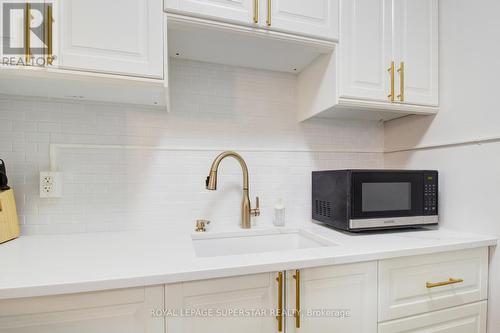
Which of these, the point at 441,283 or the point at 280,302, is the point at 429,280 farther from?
the point at 280,302

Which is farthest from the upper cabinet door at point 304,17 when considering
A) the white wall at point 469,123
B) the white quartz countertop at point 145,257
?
the white quartz countertop at point 145,257

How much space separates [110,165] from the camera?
1.24 m

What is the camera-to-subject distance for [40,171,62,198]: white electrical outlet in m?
1.13

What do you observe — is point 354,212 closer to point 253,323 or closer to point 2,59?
point 253,323

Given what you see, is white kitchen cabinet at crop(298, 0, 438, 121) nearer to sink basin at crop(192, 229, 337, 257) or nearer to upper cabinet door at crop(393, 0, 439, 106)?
upper cabinet door at crop(393, 0, 439, 106)

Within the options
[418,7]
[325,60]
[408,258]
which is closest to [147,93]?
[325,60]

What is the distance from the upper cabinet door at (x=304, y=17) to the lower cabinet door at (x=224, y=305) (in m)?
1.00

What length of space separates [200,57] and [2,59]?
770 millimetres

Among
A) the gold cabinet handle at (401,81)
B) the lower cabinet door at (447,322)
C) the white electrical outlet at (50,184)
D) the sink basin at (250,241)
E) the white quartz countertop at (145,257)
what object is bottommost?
the lower cabinet door at (447,322)

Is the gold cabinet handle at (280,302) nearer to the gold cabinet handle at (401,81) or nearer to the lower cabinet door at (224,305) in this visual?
the lower cabinet door at (224,305)

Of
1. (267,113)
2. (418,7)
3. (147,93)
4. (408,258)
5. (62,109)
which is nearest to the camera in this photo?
(408,258)

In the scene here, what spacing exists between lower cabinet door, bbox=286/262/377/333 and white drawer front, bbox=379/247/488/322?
0.06 meters

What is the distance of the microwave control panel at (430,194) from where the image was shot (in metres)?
1.28

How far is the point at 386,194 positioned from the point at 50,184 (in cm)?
155
